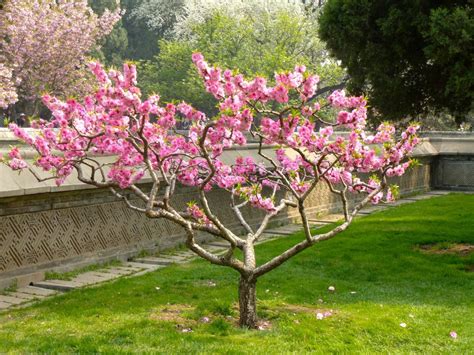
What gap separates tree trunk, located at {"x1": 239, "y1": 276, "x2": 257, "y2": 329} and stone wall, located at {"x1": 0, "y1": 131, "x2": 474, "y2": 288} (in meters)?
3.54

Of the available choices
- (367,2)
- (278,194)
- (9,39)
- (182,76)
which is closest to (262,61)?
(182,76)

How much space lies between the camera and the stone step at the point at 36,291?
8852 mm

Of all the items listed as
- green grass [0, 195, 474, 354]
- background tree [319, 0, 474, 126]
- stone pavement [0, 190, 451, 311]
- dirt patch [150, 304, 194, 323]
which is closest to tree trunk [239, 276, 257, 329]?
green grass [0, 195, 474, 354]

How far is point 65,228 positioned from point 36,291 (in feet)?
4.13

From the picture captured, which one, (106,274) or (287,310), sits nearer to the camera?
(287,310)

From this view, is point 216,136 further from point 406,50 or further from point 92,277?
point 406,50

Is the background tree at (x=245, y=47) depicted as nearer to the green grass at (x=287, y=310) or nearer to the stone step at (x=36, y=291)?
the green grass at (x=287, y=310)

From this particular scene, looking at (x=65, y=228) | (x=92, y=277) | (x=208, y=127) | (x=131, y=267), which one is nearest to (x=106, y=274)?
(x=92, y=277)

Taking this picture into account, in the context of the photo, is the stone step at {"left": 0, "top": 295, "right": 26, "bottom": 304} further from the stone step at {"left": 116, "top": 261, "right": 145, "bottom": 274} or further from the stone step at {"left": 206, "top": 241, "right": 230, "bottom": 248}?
the stone step at {"left": 206, "top": 241, "right": 230, "bottom": 248}

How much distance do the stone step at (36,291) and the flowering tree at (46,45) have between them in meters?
24.3

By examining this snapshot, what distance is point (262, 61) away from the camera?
133 feet

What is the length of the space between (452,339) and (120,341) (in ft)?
10.5

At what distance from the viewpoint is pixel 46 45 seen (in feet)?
112

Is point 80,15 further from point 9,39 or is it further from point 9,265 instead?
point 9,265
